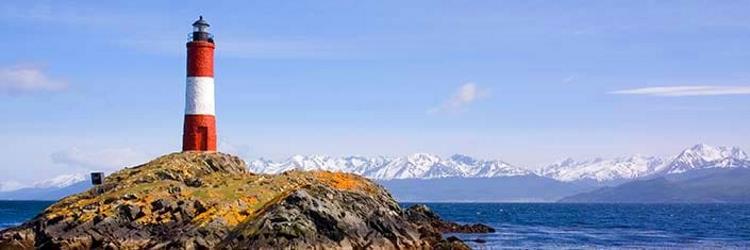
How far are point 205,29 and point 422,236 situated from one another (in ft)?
75.4

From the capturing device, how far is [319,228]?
5591 centimetres

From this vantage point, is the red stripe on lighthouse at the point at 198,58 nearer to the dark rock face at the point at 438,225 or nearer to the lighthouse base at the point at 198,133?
the lighthouse base at the point at 198,133

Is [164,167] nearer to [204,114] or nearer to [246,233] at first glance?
[204,114]

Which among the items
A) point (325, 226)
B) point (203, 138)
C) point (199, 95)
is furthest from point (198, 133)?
point (325, 226)

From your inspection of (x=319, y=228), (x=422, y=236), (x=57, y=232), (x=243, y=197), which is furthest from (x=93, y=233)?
(x=422, y=236)

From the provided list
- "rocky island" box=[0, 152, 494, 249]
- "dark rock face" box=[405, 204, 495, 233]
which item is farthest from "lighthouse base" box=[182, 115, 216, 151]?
"dark rock face" box=[405, 204, 495, 233]

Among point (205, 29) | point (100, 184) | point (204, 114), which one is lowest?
point (100, 184)

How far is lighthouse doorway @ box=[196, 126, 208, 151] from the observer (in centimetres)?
7656

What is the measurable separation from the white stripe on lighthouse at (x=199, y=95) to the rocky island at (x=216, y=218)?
7050mm

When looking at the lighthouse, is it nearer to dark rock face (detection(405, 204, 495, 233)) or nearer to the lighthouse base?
the lighthouse base

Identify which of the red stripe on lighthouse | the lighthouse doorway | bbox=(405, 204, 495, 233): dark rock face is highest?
the red stripe on lighthouse

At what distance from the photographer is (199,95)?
7619cm

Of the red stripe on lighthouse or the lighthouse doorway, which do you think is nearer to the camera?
the red stripe on lighthouse

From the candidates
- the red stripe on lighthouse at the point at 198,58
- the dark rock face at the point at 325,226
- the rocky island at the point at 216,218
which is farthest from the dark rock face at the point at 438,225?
the dark rock face at the point at 325,226
